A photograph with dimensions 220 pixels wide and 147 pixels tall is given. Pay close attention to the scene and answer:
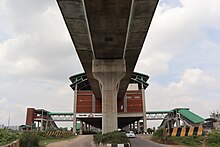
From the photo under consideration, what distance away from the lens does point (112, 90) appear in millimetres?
28859

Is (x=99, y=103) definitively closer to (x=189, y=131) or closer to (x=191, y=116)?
(x=191, y=116)

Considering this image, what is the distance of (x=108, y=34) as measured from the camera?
20312 millimetres

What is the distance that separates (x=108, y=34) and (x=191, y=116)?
176ft

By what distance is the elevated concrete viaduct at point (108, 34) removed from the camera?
15.6m

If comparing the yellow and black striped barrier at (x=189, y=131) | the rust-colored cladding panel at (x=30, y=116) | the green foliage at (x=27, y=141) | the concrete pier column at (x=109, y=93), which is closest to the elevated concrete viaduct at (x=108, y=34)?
the concrete pier column at (x=109, y=93)

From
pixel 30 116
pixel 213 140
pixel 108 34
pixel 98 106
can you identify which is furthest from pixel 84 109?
pixel 108 34

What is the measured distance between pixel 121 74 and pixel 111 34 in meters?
9.08

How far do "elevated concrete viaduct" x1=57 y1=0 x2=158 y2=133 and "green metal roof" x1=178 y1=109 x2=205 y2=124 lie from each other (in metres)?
36.9

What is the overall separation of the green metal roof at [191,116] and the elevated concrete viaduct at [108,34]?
36931mm

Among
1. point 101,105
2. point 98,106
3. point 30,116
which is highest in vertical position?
point 101,105

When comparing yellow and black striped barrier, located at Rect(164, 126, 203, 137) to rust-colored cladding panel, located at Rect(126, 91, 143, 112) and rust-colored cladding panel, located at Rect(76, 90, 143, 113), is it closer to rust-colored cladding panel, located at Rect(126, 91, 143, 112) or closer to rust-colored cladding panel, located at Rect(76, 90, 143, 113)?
rust-colored cladding panel, located at Rect(126, 91, 143, 112)

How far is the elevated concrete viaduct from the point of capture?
15.6 m

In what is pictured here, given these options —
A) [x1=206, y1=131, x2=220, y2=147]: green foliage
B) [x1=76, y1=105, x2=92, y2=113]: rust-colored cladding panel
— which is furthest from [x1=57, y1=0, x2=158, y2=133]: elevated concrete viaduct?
[x1=76, y1=105, x2=92, y2=113]: rust-colored cladding panel

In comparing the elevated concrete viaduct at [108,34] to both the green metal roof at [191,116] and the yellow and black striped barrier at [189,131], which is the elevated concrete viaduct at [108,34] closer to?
the yellow and black striped barrier at [189,131]
